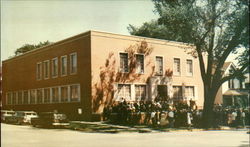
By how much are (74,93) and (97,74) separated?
2.21 m

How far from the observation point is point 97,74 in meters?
24.0

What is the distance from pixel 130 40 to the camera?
26297 mm

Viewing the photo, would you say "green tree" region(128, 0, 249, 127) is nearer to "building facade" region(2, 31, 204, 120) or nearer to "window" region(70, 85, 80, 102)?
"building facade" region(2, 31, 204, 120)

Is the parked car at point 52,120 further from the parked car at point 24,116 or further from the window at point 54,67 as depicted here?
the window at point 54,67

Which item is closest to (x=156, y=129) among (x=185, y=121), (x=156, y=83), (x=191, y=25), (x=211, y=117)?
(x=185, y=121)

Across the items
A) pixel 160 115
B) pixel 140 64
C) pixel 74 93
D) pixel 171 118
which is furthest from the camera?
pixel 140 64

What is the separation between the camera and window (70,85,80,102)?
78.5ft

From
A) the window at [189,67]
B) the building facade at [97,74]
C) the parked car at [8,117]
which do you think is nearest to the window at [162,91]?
the building facade at [97,74]

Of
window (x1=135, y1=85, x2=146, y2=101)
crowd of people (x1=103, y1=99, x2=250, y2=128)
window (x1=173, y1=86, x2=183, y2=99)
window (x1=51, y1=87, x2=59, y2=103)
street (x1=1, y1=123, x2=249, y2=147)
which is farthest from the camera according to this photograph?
window (x1=173, y1=86, x2=183, y2=99)

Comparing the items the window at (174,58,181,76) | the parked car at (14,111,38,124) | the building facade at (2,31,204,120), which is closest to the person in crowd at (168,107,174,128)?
the building facade at (2,31,204,120)

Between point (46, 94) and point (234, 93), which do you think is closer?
point (234, 93)

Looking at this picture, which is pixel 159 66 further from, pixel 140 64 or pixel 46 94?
pixel 46 94

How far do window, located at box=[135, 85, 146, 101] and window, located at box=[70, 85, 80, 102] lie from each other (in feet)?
15.7

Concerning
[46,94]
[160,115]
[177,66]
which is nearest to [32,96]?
[46,94]
